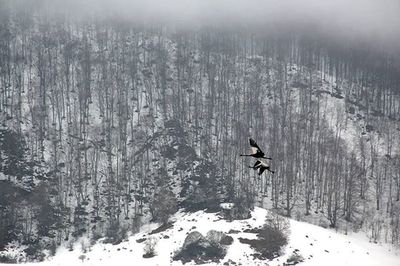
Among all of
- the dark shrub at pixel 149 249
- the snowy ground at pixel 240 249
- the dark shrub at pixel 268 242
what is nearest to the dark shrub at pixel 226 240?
the snowy ground at pixel 240 249

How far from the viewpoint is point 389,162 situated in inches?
4491

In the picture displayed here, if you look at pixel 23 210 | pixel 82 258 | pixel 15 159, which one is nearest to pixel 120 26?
pixel 15 159

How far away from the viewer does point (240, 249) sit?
202 feet

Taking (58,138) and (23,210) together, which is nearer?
(23,210)

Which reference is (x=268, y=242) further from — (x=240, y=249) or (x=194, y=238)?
(x=194, y=238)

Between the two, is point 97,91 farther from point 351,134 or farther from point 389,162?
point 389,162

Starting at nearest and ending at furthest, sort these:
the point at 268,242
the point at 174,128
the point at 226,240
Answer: the point at 226,240 → the point at 268,242 → the point at 174,128

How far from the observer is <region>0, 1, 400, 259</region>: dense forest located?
90.1 meters

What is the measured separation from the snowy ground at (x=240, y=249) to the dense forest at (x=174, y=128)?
357 inches

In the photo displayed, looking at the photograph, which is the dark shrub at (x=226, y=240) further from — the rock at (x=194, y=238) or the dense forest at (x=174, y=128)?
the dense forest at (x=174, y=128)

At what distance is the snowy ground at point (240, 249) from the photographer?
Answer: 59.3m

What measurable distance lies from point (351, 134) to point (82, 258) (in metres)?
84.6

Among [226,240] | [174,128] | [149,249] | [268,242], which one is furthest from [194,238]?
[174,128]

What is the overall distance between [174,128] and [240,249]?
5968cm
